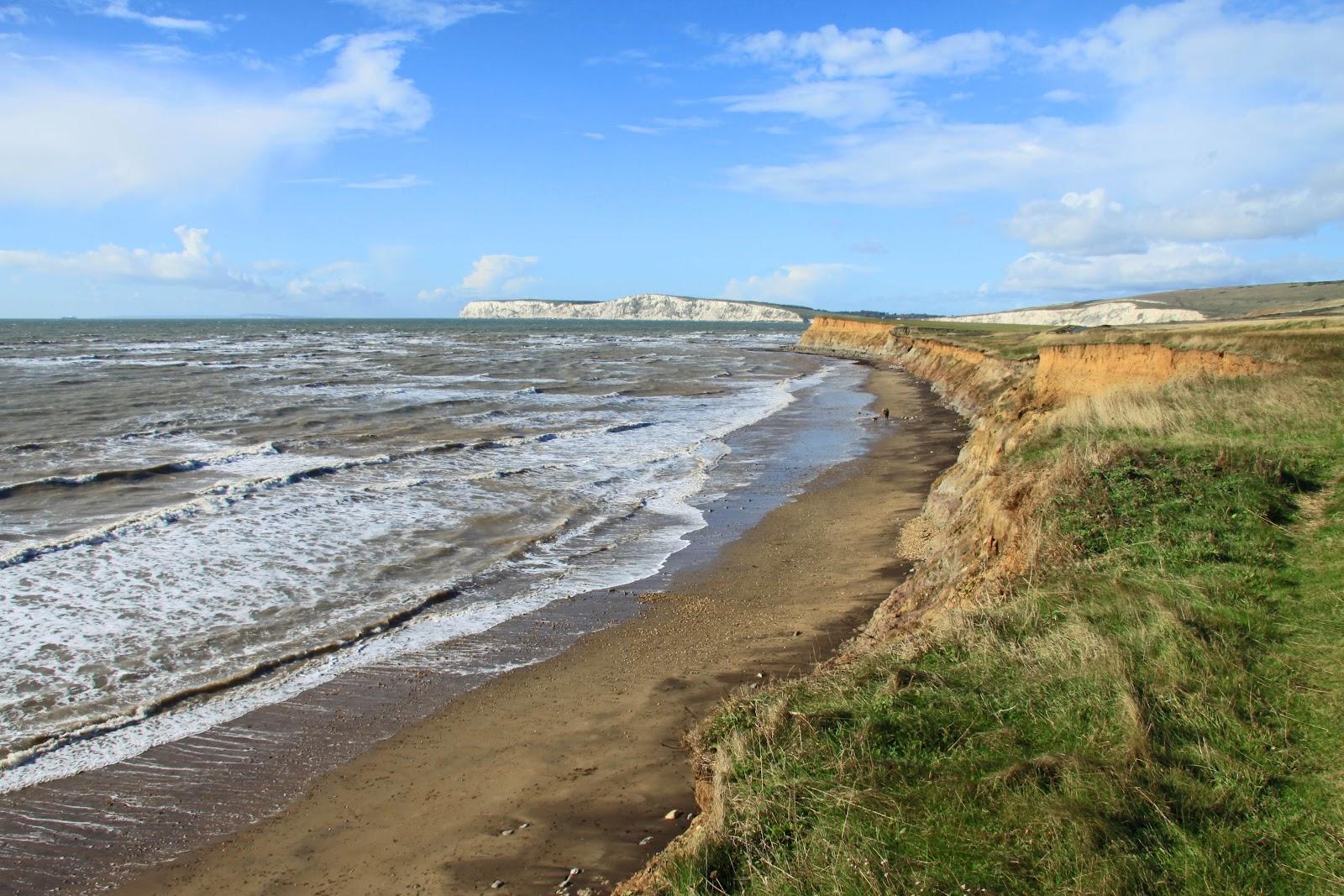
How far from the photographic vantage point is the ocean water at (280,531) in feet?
31.0

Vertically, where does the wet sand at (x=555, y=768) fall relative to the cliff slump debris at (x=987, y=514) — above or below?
below

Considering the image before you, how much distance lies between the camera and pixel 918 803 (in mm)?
4762

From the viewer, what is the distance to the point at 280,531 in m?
15.5

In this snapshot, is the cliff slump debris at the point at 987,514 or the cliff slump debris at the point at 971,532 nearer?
the cliff slump debris at the point at 987,514

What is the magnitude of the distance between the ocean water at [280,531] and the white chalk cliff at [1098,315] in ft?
180

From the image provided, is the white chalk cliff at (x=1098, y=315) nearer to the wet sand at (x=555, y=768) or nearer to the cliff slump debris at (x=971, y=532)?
the cliff slump debris at (x=971, y=532)

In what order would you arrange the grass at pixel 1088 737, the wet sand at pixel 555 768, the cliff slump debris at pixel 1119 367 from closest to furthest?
the grass at pixel 1088 737 < the wet sand at pixel 555 768 < the cliff slump debris at pixel 1119 367

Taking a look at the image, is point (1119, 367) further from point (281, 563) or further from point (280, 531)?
point (280, 531)

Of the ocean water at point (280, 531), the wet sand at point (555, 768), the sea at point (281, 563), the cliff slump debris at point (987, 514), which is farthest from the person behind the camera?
the ocean water at point (280, 531)

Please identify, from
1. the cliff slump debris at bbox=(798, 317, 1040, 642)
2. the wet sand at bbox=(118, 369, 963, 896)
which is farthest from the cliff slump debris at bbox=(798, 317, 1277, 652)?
the wet sand at bbox=(118, 369, 963, 896)

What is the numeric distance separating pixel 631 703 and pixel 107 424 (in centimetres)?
2779

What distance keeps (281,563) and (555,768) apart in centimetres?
785

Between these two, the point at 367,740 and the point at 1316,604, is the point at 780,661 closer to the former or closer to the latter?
the point at 367,740

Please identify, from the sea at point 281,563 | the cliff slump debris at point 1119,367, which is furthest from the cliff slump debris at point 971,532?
the sea at point 281,563
